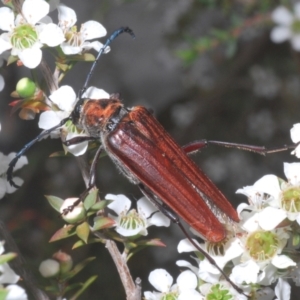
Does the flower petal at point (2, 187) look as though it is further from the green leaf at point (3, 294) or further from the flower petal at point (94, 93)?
the green leaf at point (3, 294)

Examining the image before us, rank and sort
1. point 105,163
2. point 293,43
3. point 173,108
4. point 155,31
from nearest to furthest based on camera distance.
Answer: point 293,43, point 105,163, point 173,108, point 155,31

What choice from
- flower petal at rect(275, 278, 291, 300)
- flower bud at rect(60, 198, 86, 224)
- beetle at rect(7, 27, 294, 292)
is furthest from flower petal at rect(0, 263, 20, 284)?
flower petal at rect(275, 278, 291, 300)

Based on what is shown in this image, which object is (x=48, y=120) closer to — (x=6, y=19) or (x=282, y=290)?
(x=6, y=19)

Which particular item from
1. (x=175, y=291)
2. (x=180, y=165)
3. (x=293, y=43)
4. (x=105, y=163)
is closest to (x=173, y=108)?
(x=105, y=163)

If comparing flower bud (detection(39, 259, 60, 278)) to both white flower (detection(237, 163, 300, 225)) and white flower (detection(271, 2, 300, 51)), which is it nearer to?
white flower (detection(237, 163, 300, 225))

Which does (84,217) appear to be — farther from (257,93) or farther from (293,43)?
(257,93)

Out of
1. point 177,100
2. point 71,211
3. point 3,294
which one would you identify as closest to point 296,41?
point 177,100

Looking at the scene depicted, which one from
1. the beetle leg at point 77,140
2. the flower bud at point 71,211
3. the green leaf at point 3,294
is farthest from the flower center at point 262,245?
the green leaf at point 3,294
